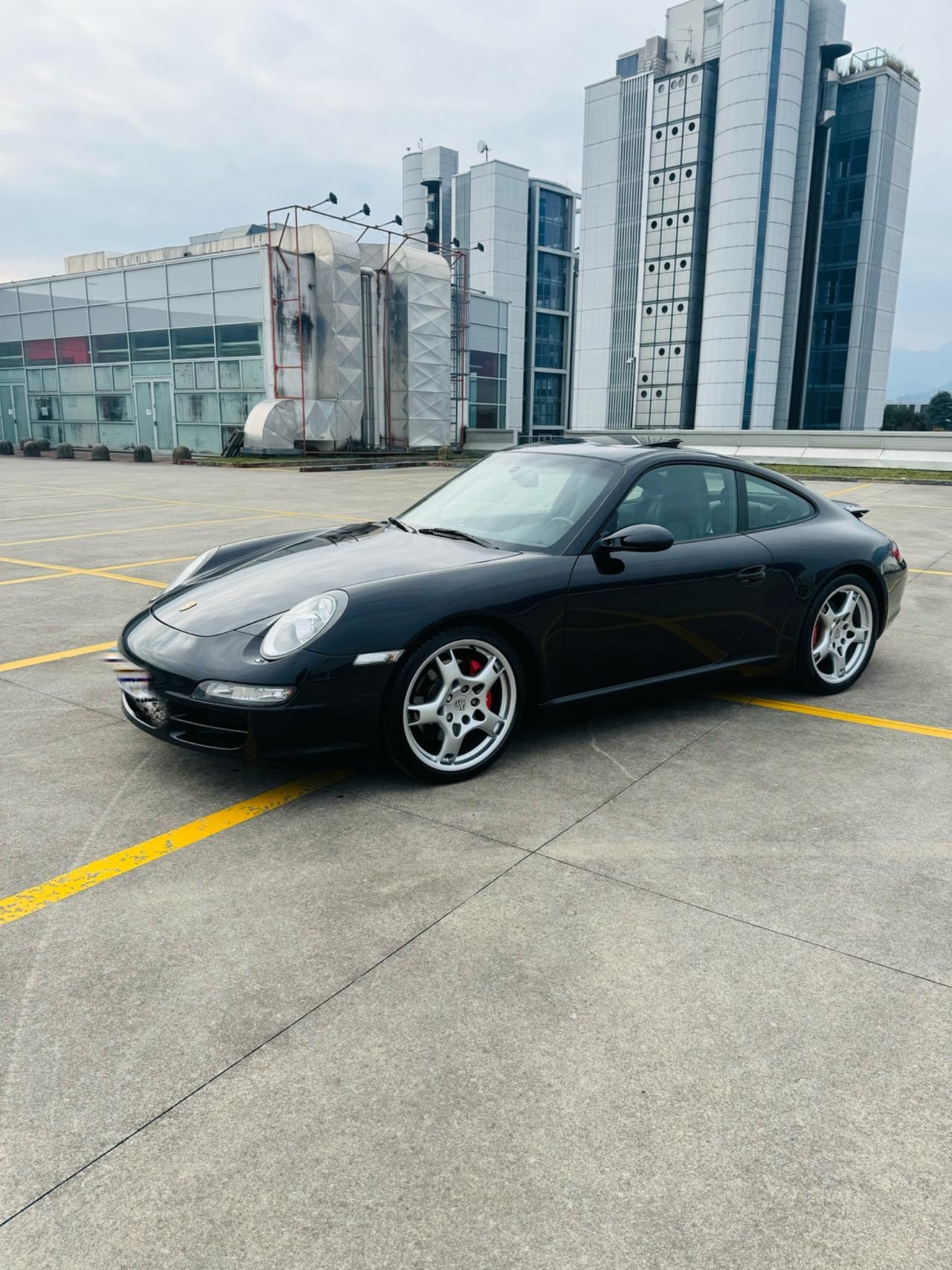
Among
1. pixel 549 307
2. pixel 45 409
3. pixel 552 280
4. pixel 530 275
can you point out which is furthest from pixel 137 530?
pixel 552 280

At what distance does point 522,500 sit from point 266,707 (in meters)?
1.78

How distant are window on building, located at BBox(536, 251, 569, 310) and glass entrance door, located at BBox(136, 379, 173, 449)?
38.4 meters

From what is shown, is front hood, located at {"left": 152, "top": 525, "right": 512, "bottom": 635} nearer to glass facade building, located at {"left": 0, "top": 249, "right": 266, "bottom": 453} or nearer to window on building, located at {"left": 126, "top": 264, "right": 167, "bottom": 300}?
glass facade building, located at {"left": 0, "top": 249, "right": 266, "bottom": 453}

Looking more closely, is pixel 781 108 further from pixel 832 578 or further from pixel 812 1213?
pixel 812 1213

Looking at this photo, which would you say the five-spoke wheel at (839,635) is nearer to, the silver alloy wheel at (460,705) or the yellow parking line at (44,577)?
the silver alloy wheel at (460,705)

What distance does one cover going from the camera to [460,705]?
12.5ft

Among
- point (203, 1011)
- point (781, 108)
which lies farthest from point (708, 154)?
point (203, 1011)

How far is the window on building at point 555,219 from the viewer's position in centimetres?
6662

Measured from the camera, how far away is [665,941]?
2670mm

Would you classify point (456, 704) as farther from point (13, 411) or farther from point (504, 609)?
point (13, 411)

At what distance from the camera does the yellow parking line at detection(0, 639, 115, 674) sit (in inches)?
215

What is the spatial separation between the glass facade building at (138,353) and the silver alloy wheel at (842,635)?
96.7ft

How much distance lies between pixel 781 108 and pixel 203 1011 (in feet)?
192

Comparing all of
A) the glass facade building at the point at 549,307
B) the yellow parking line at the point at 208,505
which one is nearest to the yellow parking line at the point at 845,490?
the yellow parking line at the point at 208,505
